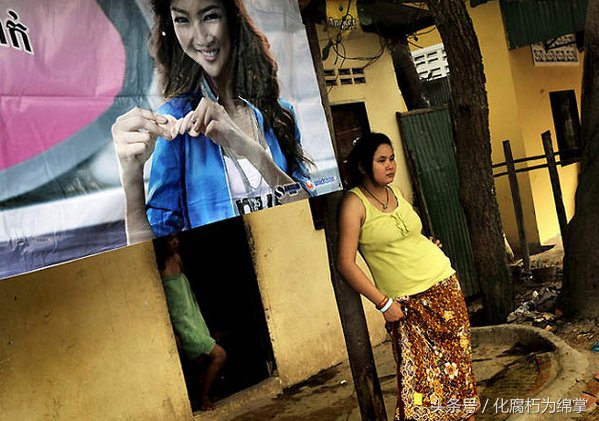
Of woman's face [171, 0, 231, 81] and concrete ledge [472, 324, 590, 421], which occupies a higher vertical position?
woman's face [171, 0, 231, 81]

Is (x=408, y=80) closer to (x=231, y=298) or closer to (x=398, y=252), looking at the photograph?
(x=231, y=298)

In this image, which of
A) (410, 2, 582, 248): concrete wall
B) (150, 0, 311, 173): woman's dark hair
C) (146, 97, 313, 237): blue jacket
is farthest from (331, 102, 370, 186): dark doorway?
(410, 2, 582, 248): concrete wall

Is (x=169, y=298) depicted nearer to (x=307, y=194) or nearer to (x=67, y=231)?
(x=307, y=194)

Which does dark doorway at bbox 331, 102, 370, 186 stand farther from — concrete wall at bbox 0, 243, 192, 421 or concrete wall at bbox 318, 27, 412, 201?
concrete wall at bbox 0, 243, 192, 421

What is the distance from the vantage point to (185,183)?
283 cm

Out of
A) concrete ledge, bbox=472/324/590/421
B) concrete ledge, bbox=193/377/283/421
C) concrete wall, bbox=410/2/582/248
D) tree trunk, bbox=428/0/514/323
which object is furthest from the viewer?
concrete wall, bbox=410/2/582/248

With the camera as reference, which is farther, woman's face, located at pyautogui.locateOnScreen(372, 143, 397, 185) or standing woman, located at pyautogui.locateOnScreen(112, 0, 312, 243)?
woman's face, located at pyautogui.locateOnScreen(372, 143, 397, 185)

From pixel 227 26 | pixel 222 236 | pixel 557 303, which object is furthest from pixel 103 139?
pixel 557 303

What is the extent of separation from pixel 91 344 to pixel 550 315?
13.4ft

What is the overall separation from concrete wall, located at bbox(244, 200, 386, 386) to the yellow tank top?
230 cm

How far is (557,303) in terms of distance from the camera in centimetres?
554

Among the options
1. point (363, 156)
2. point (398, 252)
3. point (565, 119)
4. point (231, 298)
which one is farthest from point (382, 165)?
point (565, 119)

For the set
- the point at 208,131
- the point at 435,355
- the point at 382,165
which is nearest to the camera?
the point at 208,131

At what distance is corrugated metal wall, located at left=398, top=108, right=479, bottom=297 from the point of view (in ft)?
23.3
